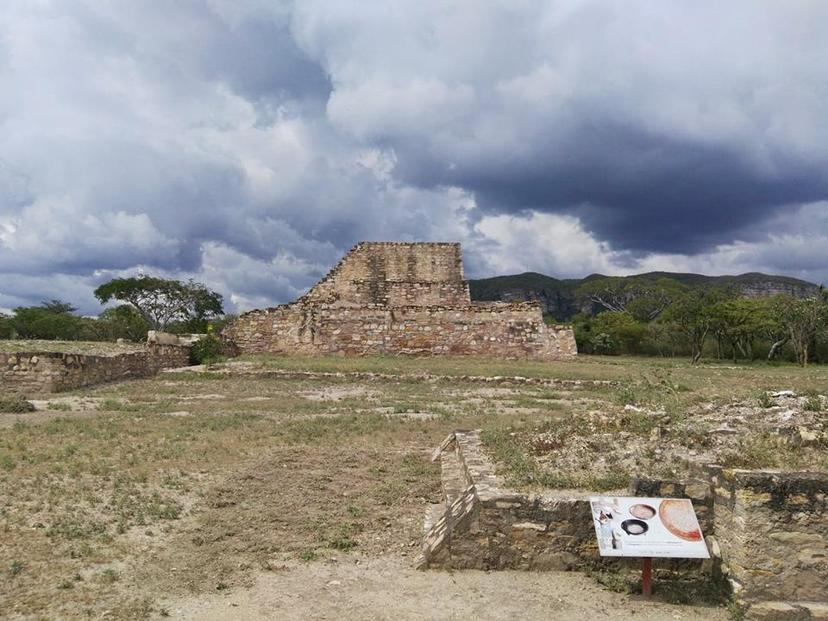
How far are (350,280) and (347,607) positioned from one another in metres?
28.7

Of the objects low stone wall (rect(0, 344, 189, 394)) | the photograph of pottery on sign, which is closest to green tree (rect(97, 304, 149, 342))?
low stone wall (rect(0, 344, 189, 394))

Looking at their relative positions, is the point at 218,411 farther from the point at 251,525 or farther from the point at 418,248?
the point at 418,248

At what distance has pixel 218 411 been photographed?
1368 centimetres

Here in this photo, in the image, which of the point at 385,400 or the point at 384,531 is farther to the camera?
the point at 385,400

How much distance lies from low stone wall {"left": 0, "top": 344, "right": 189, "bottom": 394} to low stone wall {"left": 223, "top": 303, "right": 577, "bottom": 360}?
837 cm

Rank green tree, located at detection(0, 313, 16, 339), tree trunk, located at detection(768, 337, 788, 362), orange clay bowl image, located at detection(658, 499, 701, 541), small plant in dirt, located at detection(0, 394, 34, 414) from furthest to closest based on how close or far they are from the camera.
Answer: green tree, located at detection(0, 313, 16, 339), tree trunk, located at detection(768, 337, 788, 362), small plant in dirt, located at detection(0, 394, 34, 414), orange clay bowl image, located at detection(658, 499, 701, 541)

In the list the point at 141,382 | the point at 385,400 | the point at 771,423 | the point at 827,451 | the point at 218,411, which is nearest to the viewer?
the point at 827,451

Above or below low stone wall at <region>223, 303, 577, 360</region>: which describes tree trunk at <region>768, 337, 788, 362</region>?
below

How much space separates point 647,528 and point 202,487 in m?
5.23

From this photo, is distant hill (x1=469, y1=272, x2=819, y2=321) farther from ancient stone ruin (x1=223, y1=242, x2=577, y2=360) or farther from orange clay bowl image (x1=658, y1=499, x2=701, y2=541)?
orange clay bowl image (x1=658, y1=499, x2=701, y2=541)

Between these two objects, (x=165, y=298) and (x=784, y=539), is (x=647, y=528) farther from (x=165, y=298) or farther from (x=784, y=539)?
(x=165, y=298)

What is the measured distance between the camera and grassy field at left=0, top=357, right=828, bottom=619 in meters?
5.14

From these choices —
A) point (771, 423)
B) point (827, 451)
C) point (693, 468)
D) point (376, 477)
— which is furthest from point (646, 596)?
point (376, 477)

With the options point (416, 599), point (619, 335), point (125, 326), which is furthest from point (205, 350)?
point (619, 335)
